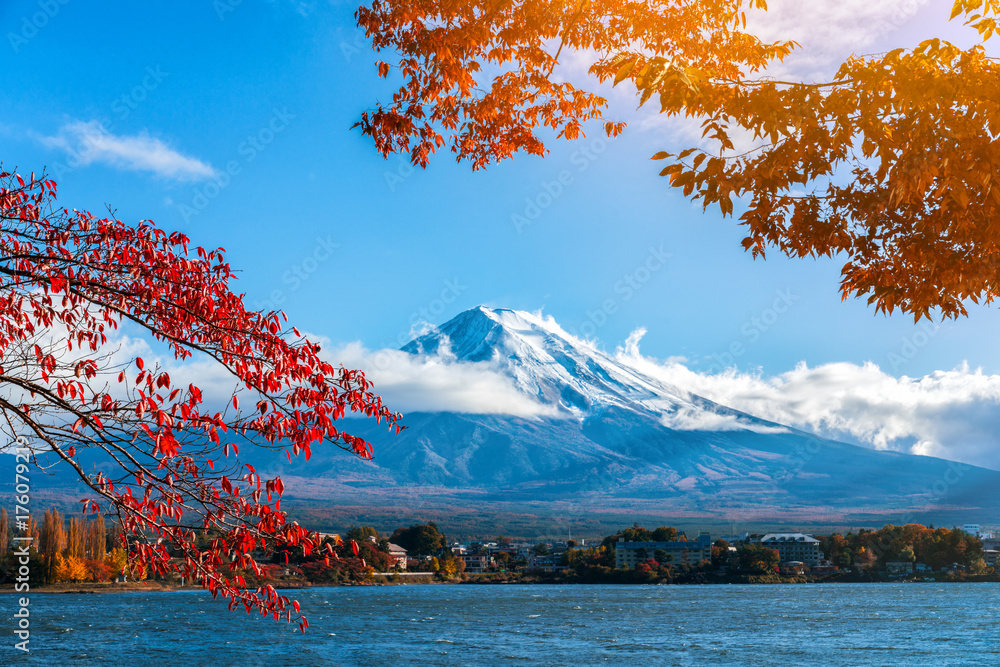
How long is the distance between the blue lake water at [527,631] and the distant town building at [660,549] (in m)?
27.0

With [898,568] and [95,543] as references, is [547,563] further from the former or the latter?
[95,543]

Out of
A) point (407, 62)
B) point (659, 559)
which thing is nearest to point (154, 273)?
point (407, 62)

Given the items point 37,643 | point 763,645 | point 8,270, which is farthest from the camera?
point 763,645

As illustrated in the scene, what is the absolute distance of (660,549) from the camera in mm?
107125

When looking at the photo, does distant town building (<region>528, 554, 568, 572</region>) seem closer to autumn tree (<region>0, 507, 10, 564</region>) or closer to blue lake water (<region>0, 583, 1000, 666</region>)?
blue lake water (<region>0, 583, 1000, 666</region>)

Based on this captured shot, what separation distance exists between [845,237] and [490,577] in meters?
108

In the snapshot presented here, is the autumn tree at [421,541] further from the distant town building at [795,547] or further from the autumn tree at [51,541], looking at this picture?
the distant town building at [795,547]

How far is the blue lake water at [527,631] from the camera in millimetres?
37281

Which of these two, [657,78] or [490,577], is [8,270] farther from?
[490,577]

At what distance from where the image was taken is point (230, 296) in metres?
4.54

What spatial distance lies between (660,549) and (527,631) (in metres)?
63.6

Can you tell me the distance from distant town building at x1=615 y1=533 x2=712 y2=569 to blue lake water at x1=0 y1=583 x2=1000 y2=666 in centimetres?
2696

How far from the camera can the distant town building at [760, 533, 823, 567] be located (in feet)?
369

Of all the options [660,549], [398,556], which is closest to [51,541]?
[398,556]
